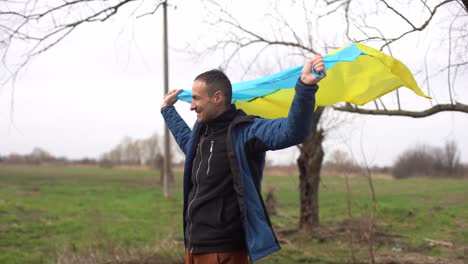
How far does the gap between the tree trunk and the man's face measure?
8205mm

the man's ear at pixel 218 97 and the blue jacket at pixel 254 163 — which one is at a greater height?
the man's ear at pixel 218 97

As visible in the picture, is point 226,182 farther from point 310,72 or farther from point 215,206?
point 310,72

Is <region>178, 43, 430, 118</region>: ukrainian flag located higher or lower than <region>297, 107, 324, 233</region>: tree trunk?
higher

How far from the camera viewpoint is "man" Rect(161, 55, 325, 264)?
323cm

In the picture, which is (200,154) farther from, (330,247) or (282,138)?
(330,247)

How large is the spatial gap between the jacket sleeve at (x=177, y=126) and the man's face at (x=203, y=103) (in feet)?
1.59

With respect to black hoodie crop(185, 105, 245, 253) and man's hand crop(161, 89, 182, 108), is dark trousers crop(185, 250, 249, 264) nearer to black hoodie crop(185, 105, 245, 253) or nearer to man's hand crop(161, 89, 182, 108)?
black hoodie crop(185, 105, 245, 253)

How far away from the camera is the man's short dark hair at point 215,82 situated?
3.37 m

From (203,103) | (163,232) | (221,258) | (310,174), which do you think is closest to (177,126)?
(203,103)

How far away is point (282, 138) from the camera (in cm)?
305

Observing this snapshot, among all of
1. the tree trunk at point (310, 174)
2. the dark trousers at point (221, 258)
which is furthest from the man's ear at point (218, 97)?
the tree trunk at point (310, 174)

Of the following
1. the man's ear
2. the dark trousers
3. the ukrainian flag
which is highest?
the ukrainian flag

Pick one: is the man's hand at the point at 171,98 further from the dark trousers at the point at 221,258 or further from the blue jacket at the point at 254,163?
the dark trousers at the point at 221,258

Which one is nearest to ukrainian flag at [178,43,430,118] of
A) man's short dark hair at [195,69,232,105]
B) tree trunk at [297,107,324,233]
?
man's short dark hair at [195,69,232,105]
